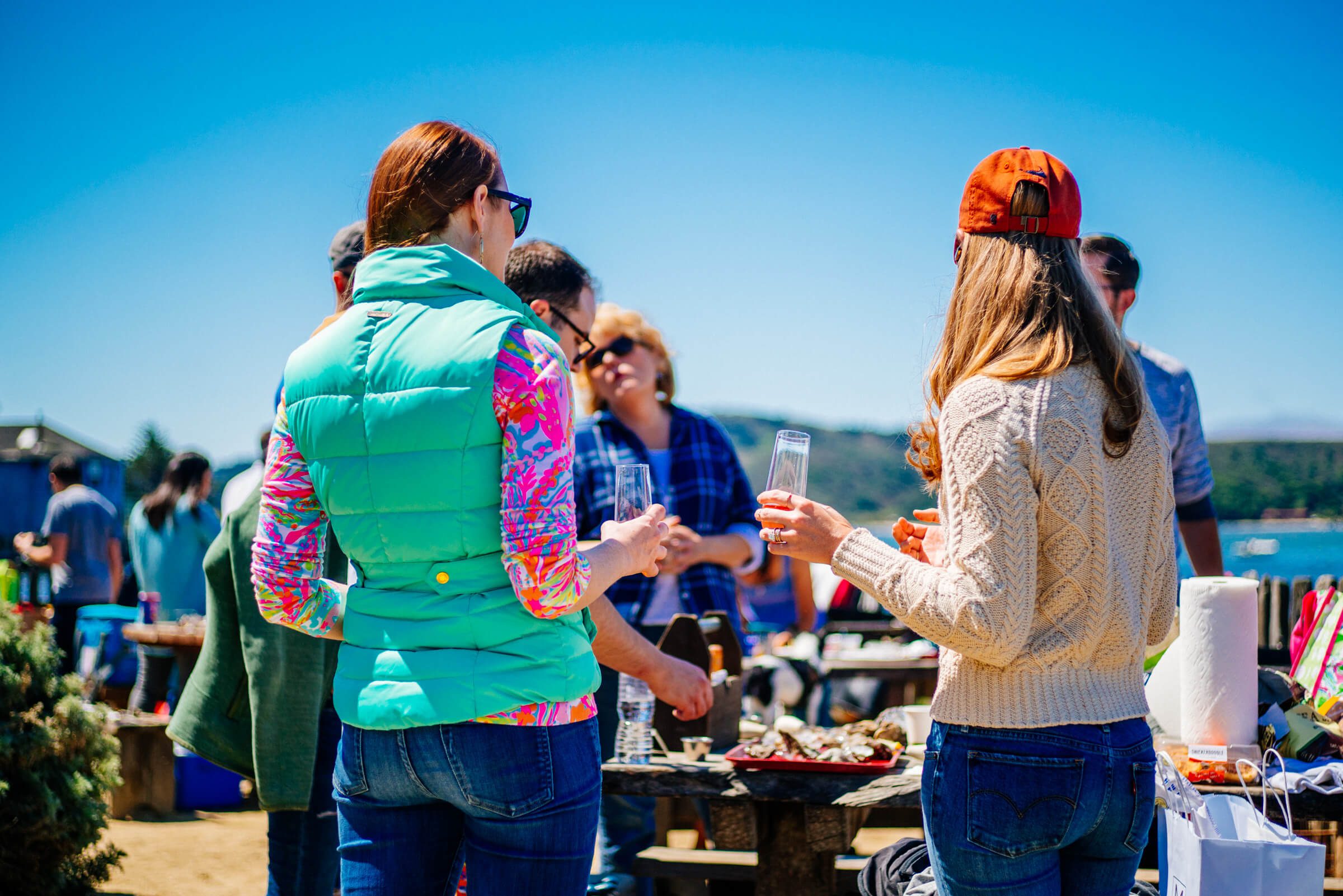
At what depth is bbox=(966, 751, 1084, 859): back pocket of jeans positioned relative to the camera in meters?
1.65

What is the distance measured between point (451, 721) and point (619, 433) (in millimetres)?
2201

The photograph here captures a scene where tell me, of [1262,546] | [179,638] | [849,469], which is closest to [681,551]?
[179,638]

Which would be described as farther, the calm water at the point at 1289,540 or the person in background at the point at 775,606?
the calm water at the point at 1289,540

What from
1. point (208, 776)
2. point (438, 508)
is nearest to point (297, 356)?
point (438, 508)

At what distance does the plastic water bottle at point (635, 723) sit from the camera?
298 centimetres

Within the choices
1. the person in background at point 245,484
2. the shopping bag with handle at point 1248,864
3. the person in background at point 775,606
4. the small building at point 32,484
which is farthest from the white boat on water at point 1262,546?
the shopping bag with handle at point 1248,864

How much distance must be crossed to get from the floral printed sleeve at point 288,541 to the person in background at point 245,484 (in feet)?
2.90

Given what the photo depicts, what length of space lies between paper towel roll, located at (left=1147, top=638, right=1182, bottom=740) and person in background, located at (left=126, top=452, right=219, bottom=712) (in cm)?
655

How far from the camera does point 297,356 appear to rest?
5.87 ft

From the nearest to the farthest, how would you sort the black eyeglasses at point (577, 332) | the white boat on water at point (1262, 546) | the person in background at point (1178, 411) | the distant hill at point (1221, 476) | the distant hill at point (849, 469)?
the black eyeglasses at point (577, 332) → the person in background at point (1178, 411) → the distant hill at point (1221, 476) → the distant hill at point (849, 469) → the white boat on water at point (1262, 546)

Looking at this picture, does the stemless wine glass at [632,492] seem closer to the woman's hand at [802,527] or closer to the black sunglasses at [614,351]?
the woman's hand at [802,527]

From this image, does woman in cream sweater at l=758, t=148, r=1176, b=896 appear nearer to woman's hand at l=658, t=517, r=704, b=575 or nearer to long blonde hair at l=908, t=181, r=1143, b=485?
long blonde hair at l=908, t=181, r=1143, b=485

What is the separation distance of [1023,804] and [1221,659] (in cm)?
119

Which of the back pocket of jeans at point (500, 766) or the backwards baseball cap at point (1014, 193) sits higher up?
the backwards baseball cap at point (1014, 193)
